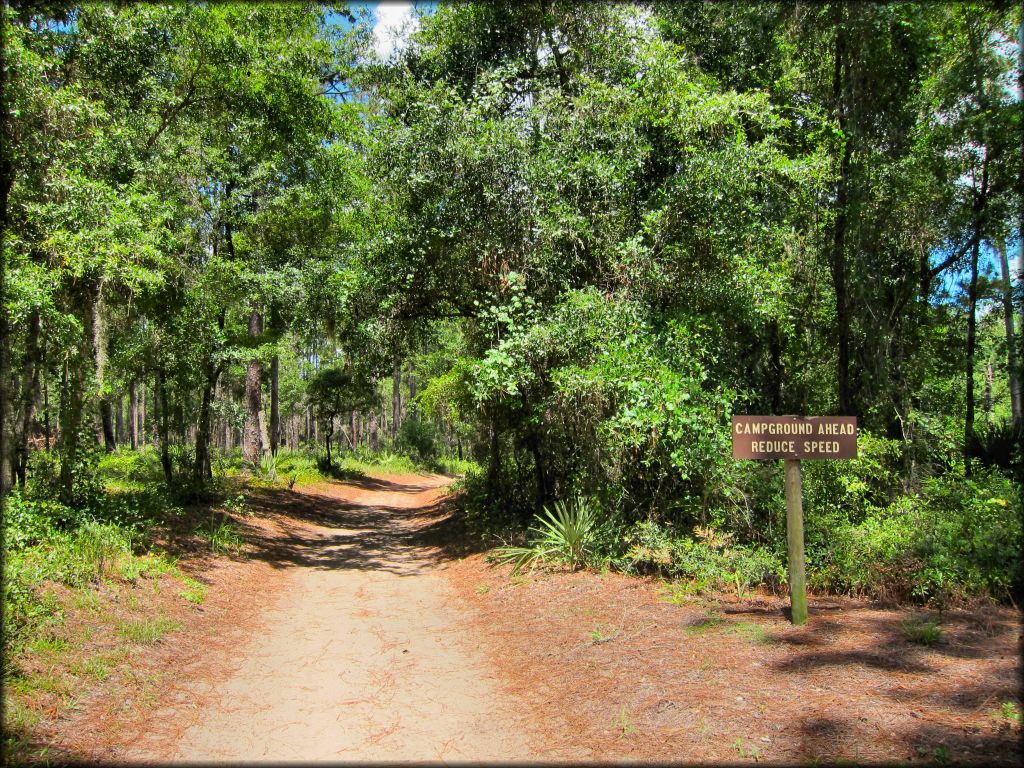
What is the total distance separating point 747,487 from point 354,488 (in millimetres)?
20294

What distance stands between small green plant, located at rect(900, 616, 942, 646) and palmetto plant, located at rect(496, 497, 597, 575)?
4210mm

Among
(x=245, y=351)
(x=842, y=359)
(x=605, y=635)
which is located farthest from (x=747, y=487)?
(x=245, y=351)

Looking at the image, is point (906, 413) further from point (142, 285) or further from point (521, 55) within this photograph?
point (142, 285)

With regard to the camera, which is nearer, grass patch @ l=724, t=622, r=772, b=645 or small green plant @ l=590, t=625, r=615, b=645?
grass patch @ l=724, t=622, r=772, b=645

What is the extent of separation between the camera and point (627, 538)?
28.9 ft

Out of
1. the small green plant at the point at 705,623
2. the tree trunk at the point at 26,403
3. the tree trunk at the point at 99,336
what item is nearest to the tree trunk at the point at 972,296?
the small green plant at the point at 705,623

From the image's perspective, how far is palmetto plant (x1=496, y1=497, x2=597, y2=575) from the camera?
9.12 m

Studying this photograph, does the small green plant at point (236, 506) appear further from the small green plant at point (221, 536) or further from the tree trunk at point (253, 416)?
the tree trunk at point (253, 416)

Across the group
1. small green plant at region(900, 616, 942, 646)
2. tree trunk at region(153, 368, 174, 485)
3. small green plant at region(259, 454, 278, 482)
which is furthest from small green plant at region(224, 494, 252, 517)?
small green plant at region(900, 616, 942, 646)

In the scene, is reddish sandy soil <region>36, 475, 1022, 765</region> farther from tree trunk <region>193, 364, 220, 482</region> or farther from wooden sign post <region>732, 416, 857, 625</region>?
tree trunk <region>193, 364, 220, 482</region>

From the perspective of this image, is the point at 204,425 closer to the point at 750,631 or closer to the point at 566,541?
the point at 566,541

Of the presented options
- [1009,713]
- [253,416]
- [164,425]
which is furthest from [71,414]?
[253,416]

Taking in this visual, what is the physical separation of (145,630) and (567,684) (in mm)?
4059

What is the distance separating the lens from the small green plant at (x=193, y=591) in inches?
318
